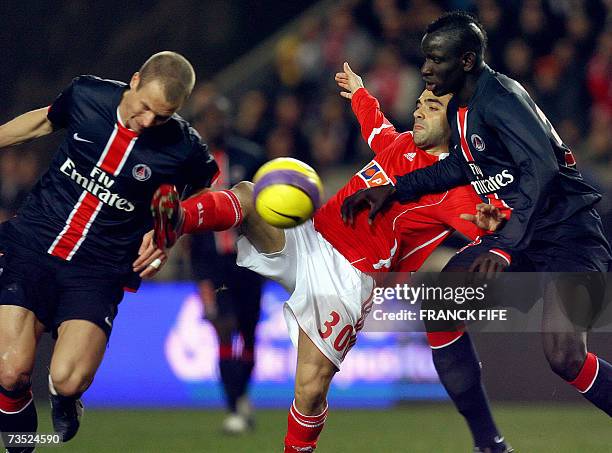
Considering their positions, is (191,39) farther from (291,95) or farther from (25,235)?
(25,235)

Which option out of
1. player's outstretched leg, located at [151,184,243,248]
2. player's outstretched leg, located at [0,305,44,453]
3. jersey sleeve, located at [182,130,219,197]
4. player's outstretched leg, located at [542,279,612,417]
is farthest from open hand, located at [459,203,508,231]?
player's outstretched leg, located at [0,305,44,453]

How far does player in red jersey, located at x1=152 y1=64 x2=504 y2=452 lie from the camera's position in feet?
17.1

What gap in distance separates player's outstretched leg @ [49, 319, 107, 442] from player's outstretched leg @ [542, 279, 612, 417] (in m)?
2.07

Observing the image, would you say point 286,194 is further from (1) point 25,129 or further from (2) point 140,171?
(1) point 25,129

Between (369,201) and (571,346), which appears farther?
(369,201)

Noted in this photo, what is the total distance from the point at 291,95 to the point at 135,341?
11.7 ft

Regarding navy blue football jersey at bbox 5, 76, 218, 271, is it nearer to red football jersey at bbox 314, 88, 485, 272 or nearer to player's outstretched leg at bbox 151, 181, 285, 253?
player's outstretched leg at bbox 151, 181, 285, 253

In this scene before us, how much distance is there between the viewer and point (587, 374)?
512 centimetres

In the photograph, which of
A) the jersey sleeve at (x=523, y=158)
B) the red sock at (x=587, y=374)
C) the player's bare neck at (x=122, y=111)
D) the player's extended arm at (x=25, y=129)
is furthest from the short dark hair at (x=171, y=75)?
the red sock at (x=587, y=374)

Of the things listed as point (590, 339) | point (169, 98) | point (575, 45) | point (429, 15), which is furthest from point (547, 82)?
point (169, 98)

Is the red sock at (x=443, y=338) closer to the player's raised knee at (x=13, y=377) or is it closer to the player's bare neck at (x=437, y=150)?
the player's bare neck at (x=437, y=150)

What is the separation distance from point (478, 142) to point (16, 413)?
2473 millimetres

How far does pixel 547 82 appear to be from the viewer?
32.8 ft

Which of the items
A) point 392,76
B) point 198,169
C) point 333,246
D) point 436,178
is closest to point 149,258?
point 198,169
